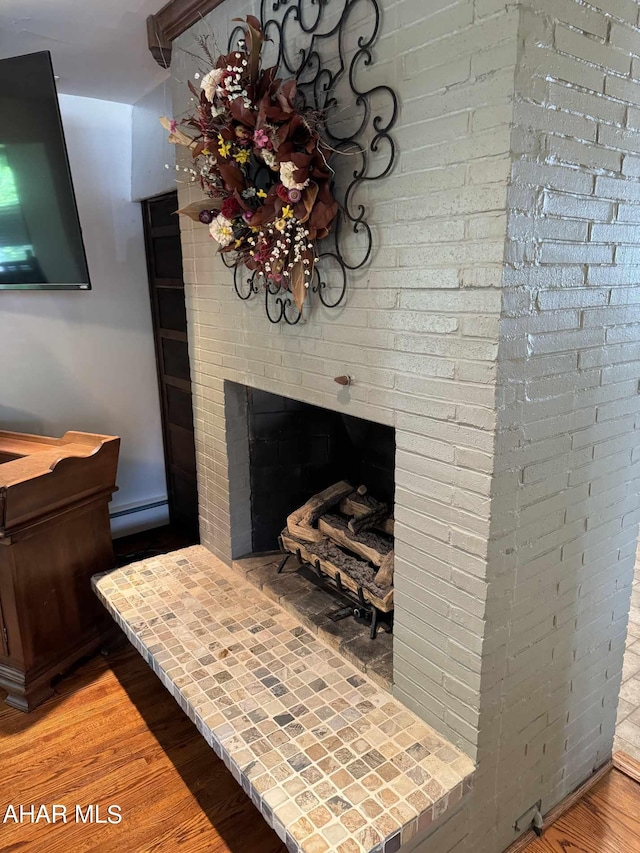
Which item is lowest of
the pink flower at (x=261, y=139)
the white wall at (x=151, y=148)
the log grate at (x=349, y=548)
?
the log grate at (x=349, y=548)

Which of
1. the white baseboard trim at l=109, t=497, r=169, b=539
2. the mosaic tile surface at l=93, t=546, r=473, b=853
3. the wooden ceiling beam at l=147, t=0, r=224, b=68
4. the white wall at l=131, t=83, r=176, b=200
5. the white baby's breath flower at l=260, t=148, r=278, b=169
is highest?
the wooden ceiling beam at l=147, t=0, r=224, b=68

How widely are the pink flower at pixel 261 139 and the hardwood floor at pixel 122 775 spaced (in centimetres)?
188

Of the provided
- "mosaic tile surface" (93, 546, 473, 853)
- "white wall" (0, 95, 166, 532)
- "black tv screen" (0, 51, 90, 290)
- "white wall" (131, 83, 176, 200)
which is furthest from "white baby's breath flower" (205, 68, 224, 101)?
"white wall" (0, 95, 166, 532)

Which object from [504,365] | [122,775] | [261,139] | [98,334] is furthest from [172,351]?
[504,365]

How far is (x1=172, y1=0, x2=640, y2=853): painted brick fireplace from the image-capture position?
1158 millimetres

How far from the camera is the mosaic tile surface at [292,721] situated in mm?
1290

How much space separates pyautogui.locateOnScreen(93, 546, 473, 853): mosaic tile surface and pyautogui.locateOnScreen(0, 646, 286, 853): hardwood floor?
1.25 ft

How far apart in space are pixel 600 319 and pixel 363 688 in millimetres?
1174

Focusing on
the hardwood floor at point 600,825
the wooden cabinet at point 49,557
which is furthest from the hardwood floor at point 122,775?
the hardwood floor at point 600,825

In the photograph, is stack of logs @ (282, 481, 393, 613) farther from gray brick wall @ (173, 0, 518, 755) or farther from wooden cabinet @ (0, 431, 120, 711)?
wooden cabinet @ (0, 431, 120, 711)

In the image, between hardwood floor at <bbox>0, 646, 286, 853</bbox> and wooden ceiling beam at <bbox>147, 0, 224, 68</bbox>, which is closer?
hardwood floor at <bbox>0, 646, 286, 853</bbox>

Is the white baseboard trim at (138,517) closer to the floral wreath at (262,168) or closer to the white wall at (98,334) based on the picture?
the white wall at (98,334)

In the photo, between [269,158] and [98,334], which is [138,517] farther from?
[269,158]

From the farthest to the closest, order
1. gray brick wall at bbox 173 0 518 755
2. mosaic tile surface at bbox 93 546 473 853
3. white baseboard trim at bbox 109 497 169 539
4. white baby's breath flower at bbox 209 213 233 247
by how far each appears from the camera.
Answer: white baseboard trim at bbox 109 497 169 539, white baby's breath flower at bbox 209 213 233 247, mosaic tile surface at bbox 93 546 473 853, gray brick wall at bbox 173 0 518 755
